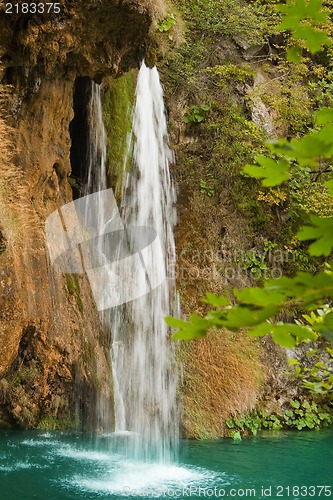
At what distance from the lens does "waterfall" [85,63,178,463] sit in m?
10.2

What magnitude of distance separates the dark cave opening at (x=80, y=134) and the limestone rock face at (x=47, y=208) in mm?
1572

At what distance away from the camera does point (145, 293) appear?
1109cm

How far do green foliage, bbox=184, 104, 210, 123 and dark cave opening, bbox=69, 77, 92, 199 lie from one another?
2889 mm

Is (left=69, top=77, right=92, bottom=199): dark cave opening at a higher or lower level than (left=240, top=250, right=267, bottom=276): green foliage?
higher

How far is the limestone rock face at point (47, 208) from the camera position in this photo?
23.2 ft

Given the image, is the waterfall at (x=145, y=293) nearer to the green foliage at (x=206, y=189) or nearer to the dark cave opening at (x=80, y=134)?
the dark cave opening at (x=80, y=134)

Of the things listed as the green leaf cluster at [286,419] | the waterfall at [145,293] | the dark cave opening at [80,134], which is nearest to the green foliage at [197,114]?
the waterfall at [145,293]

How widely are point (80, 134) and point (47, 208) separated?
2922mm

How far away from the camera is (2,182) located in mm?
7172

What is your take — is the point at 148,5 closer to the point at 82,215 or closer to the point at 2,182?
the point at 2,182

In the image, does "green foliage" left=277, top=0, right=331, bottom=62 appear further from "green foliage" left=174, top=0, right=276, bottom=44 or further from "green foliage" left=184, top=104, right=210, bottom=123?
"green foliage" left=174, top=0, right=276, bottom=44

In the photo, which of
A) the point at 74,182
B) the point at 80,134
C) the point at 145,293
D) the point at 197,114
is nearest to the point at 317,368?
the point at 74,182

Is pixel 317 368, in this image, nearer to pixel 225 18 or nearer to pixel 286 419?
pixel 286 419

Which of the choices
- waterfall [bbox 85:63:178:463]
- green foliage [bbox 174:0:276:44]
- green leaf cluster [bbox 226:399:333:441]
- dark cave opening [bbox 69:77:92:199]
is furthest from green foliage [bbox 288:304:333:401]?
green foliage [bbox 174:0:276:44]
